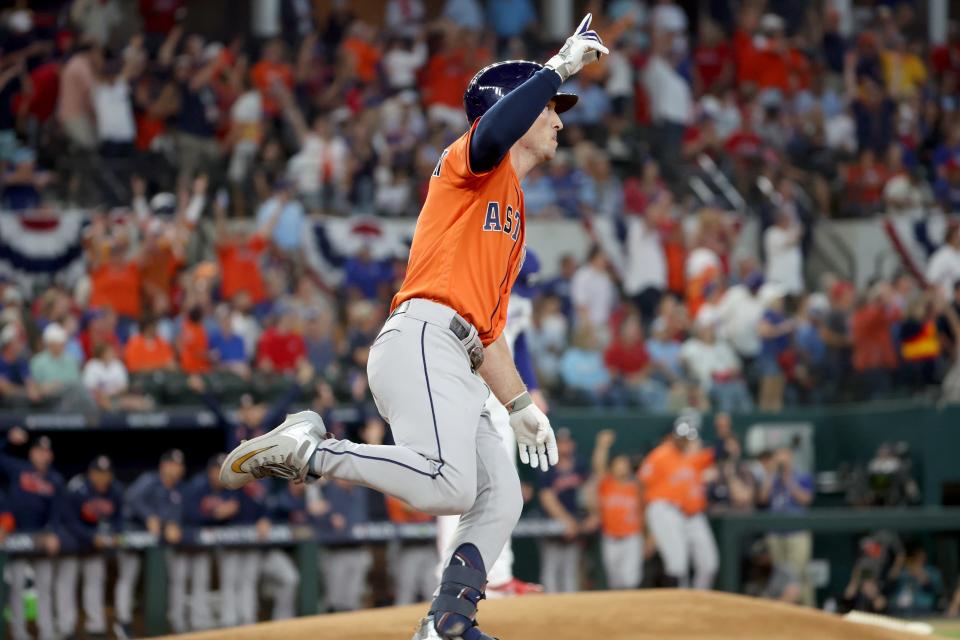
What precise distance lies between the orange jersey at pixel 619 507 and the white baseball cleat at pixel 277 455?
7592 millimetres

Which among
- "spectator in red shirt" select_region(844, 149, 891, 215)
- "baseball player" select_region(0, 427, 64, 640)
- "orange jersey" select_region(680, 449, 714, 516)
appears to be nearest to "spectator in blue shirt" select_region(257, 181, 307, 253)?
"baseball player" select_region(0, 427, 64, 640)

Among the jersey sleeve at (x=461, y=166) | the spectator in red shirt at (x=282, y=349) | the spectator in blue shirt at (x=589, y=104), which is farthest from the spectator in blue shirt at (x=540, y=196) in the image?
the jersey sleeve at (x=461, y=166)

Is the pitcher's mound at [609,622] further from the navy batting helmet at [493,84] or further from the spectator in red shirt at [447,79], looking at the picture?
the spectator in red shirt at [447,79]

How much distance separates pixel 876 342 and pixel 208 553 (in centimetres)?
678

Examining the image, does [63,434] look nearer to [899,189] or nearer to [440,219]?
[440,219]

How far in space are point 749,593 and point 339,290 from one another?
4.79 meters

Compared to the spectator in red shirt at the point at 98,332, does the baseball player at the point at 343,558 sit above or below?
below

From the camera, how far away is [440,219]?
4793mm

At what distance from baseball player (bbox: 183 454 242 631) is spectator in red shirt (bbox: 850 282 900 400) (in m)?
6.38

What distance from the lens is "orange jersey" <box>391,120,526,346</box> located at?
476 cm

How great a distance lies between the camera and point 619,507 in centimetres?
1214

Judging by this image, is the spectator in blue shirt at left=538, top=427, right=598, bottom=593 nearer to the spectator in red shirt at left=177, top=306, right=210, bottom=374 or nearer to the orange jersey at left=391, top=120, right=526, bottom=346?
the spectator in red shirt at left=177, top=306, right=210, bottom=374

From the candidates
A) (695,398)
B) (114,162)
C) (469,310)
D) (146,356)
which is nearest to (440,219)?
(469,310)

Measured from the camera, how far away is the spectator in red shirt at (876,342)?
14.0m
